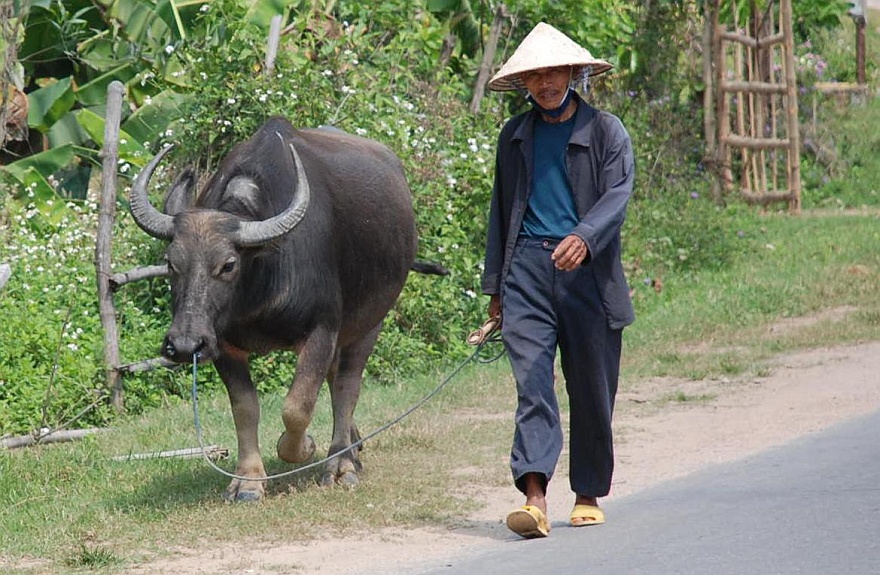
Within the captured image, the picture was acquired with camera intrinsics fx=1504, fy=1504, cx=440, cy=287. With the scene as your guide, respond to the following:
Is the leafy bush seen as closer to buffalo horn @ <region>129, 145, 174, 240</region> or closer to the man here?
buffalo horn @ <region>129, 145, 174, 240</region>

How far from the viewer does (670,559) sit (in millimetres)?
5207

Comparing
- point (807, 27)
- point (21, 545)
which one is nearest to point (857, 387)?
point (21, 545)

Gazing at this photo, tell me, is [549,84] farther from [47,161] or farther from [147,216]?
[47,161]

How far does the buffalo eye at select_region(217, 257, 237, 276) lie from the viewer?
6.26 metres

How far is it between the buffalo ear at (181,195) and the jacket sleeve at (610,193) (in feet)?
6.66

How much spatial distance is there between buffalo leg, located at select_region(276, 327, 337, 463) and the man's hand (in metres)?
1.63

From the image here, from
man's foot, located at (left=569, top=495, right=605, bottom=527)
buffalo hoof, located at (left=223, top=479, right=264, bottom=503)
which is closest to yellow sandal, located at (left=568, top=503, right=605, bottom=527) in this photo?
man's foot, located at (left=569, top=495, right=605, bottom=527)

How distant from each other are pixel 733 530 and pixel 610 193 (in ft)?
4.39

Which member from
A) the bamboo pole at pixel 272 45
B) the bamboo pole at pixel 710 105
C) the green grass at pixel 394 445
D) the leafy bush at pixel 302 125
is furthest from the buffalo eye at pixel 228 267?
the bamboo pole at pixel 710 105

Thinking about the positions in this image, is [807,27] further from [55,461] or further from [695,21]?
[55,461]

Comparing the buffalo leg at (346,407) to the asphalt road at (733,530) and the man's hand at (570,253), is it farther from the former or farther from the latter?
the man's hand at (570,253)

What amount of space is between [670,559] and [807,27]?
45.9 feet

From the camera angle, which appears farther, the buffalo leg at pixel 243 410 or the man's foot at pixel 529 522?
the buffalo leg at pixel 243 410

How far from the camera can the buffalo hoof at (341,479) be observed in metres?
6.91
